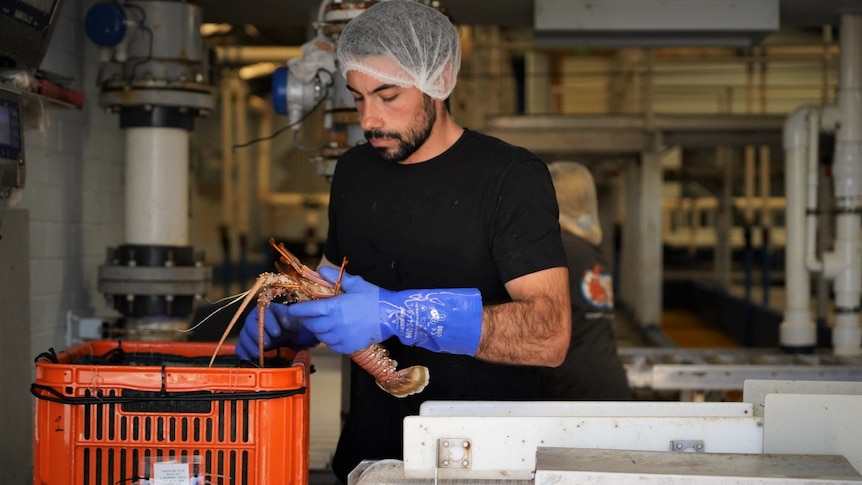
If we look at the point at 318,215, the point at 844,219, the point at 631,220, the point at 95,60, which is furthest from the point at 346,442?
the point at 318,215

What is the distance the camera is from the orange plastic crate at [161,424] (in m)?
1.72

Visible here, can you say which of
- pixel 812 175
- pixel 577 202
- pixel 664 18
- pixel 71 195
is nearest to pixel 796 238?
pixel 812 175

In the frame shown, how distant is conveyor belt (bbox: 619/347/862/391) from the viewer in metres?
4.79

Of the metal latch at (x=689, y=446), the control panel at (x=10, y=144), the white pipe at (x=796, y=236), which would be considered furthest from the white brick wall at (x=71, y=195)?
the white pipe at (x=796, y=236)

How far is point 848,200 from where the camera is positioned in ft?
19.0

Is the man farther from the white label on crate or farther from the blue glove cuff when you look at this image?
the white label on crate

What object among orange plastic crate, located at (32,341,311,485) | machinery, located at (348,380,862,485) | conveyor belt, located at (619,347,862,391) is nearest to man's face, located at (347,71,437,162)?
orange plastic crate, located at (32,341,311,485)

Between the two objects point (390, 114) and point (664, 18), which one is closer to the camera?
point (390, 114)

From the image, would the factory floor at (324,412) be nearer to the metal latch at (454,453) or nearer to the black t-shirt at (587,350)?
the black t-shirt at (587,350)

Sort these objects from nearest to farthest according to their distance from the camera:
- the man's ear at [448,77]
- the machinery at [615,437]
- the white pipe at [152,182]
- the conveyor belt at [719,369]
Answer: the machinery at [615,437] < the man's ear at [448,77] < the white pipe at [152,182] < the conveyor belt at [719,369]

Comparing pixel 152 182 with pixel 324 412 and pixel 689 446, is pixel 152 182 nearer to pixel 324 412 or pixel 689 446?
pixel 324 412

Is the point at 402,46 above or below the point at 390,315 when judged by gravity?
above

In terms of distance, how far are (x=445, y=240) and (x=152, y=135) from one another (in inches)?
71.9

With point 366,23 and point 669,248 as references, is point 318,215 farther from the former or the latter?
point 366,23
